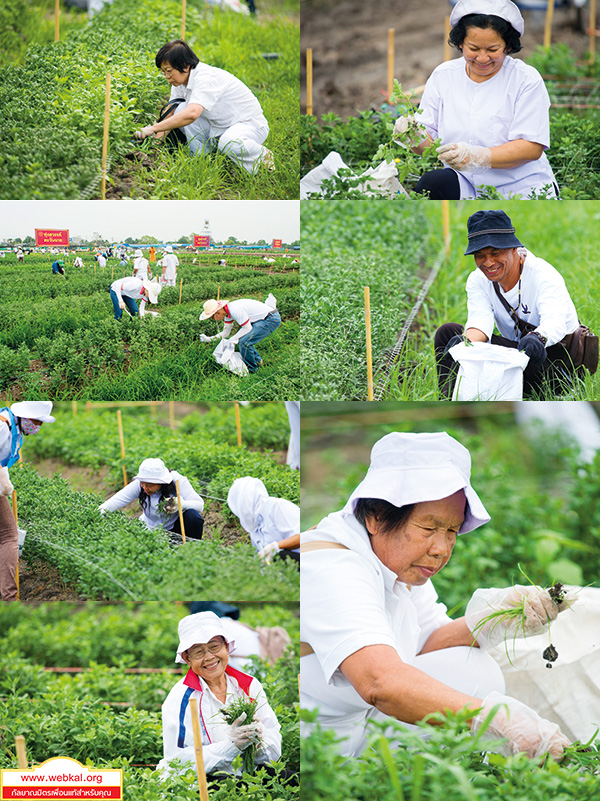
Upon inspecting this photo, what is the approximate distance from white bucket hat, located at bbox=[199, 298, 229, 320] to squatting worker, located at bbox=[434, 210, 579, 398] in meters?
1.30

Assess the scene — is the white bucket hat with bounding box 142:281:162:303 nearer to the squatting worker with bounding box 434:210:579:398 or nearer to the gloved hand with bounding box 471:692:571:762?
the squatting worker with bounding box 434:210:579:398

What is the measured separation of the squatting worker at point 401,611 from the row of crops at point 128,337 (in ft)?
3.69

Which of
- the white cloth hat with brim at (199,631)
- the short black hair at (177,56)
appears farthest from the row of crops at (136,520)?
the short black hair at (177,56)

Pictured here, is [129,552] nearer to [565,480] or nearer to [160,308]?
[160,308]

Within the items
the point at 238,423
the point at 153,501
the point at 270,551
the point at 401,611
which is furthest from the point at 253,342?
the point at 401,611

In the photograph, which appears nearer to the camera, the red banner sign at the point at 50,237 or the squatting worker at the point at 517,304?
the squatting worker at the point at 517,304

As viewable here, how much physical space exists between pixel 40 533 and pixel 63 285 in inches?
54.3

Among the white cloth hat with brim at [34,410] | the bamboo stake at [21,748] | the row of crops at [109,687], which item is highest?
the white cloth hat with brim at [34,410]

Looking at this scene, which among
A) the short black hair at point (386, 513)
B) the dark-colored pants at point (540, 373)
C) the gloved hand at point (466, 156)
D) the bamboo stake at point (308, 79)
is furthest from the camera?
the bamboo stake at point (308, 79)

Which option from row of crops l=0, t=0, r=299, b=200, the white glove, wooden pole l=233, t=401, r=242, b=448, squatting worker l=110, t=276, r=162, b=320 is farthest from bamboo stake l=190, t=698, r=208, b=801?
row of crops l=0, t=0, r=299, b=200

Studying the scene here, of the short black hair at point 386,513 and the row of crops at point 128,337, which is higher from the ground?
the row of crops at point 128,337

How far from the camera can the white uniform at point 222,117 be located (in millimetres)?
→ 4520

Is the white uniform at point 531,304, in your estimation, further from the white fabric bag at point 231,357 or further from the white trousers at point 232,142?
the white trousers at point 232,142

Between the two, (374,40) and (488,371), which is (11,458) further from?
(374,40)
